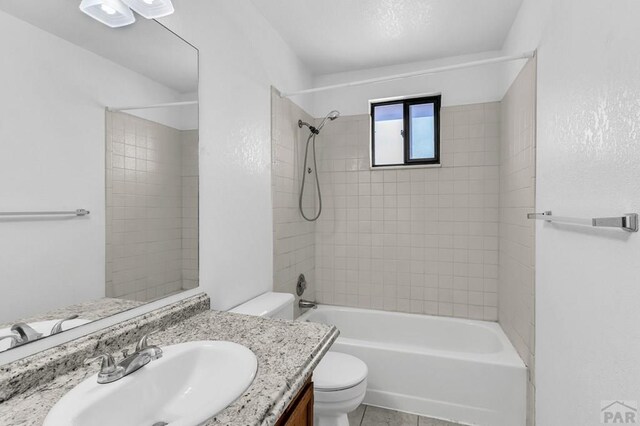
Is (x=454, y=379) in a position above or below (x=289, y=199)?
below

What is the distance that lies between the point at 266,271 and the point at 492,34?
2.40 metres

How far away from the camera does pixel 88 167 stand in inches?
38.6

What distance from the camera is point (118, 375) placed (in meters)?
0.81

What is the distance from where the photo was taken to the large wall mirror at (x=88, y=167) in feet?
2.65

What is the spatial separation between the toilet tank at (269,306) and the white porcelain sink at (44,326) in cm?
73

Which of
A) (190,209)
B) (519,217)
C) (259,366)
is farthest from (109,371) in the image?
(519,217)

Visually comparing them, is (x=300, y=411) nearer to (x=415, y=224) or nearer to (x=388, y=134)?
(x=415, y=224)

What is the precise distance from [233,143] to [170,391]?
4.03ft

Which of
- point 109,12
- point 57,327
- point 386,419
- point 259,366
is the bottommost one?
point 386,419

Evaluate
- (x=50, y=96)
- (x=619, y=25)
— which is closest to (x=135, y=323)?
(x=50, y=96)

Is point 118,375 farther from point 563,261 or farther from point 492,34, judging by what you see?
point 492,34

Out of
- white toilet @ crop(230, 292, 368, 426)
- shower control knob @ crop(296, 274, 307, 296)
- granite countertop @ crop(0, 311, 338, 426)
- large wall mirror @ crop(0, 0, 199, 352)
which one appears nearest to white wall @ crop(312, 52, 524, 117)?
large wall mirror @ crop(0, 0, 199, 352)

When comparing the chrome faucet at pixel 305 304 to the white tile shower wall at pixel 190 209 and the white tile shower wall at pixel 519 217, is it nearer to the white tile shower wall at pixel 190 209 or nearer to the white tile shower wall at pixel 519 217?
the white tile shower wall at pixel 190 209

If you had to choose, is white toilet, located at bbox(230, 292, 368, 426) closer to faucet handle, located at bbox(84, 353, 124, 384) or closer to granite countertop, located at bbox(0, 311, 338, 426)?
granite countertop, located at bbox(0, 311, 338, 426)
